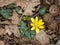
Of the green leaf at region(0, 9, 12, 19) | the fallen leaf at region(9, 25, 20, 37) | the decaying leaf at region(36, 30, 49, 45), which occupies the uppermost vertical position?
the green leaf at region(0, 9, 12, 19)

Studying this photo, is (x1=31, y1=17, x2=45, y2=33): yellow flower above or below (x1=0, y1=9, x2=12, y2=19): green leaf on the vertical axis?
below

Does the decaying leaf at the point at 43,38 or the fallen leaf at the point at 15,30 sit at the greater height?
the fallen leaf at the point at 15,30

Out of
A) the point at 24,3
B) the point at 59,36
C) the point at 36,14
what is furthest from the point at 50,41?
the point at 24,3

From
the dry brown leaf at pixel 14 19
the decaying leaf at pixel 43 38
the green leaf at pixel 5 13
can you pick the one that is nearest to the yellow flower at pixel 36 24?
the decaying leaf at pixel 43 38

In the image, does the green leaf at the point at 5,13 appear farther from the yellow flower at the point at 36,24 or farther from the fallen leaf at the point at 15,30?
the yellow flower at the point at 36,24

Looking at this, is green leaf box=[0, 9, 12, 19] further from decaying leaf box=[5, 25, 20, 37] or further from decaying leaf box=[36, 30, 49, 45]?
decaying leaf box=[36, 30, 49, 45]

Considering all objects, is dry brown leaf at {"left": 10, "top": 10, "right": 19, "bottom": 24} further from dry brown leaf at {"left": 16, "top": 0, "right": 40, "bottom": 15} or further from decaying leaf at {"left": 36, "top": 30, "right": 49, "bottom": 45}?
decaying leaf at {"left": 36, "top": 30, "right": 49, "bottom": 45}

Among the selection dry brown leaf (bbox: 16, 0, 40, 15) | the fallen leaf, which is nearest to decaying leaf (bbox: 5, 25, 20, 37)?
the fallen leaf

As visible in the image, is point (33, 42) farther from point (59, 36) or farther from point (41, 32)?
point (59, 36)

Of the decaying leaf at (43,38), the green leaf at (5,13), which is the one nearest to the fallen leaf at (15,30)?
the green leaf at (5,13)

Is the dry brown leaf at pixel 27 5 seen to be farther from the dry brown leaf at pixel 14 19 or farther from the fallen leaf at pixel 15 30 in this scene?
the fallen leaf at pixel 15 30

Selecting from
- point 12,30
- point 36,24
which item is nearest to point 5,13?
point 12,30

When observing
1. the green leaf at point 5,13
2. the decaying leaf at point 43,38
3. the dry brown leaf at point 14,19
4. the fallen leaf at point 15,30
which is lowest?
the decaying leaf at point 43,38
